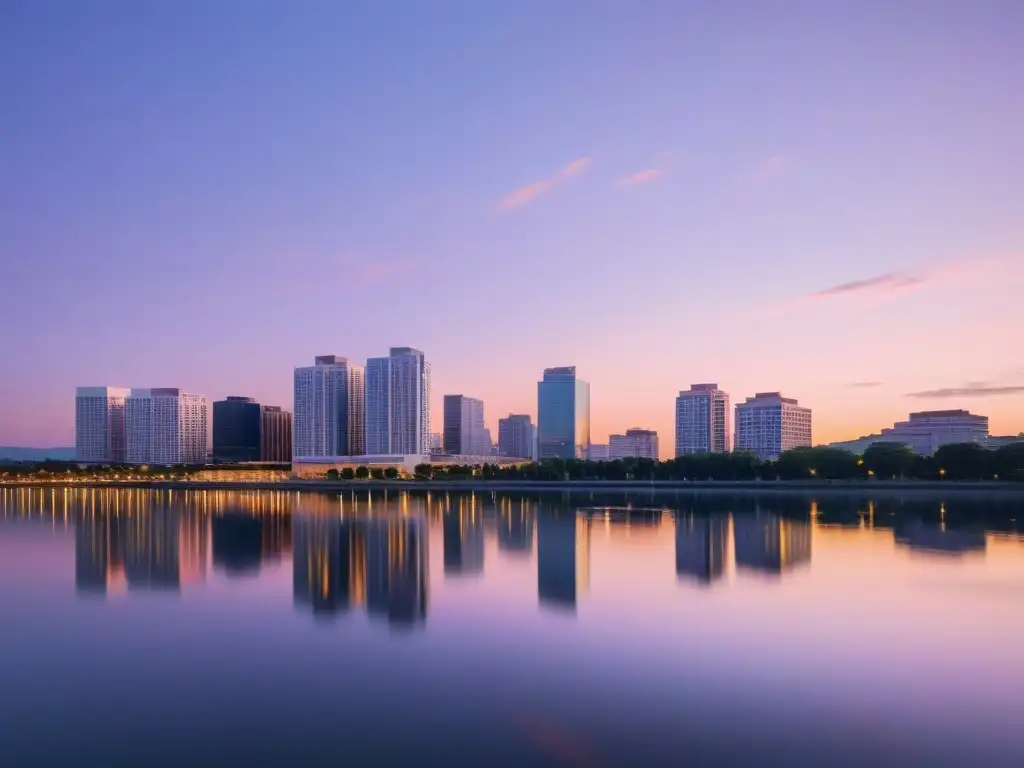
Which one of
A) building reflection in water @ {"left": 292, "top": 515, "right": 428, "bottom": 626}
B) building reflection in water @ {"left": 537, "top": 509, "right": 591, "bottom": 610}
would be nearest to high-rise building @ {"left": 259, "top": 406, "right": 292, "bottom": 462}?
building reflection in water @ {"left": 292, "top": 515, "right": 428, "bottom": 626}

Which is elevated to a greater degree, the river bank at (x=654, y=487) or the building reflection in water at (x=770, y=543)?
the building reflection in water at (x=770, y=543)

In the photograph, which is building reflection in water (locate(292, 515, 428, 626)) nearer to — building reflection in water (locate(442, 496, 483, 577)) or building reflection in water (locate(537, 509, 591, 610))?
building reflection in water (locate(442, 496, 483, 577))

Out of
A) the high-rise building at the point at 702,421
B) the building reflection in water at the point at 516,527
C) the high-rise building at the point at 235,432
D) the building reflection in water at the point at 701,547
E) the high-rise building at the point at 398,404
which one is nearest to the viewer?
the building reflection in water at the point at 701,547

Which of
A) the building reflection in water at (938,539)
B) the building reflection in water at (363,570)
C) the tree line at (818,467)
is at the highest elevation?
the building reflection in water at (363,570)

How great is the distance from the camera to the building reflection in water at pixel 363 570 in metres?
17.9

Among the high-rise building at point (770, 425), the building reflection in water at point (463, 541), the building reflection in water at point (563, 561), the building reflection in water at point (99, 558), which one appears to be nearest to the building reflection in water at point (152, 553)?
the building reflection in water at point (99, 558)

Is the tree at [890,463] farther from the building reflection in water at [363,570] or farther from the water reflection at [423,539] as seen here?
the building reflection in water at [363,570]

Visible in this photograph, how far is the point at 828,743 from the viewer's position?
945 cm

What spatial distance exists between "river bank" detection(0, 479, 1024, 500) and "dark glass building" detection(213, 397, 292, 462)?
272 ft

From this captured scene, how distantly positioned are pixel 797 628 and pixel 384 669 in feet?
28.2

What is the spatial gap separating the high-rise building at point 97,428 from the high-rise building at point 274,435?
32452mm

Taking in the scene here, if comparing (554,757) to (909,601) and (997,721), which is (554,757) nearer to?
(997,721)

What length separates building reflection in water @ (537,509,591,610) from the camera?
19.5 meters

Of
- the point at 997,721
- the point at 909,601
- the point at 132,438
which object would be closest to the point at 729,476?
the point at 909,601
